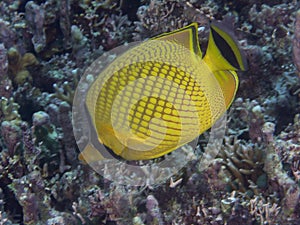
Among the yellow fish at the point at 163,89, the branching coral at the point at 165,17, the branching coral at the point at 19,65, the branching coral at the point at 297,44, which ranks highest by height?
the yellow fish at the point at 163,89

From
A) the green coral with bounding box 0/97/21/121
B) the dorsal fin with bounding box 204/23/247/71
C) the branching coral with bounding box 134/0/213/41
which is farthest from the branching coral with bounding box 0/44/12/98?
the dorsal fin with bounding box 204/23/247/71

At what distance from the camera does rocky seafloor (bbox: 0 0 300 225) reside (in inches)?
84.8

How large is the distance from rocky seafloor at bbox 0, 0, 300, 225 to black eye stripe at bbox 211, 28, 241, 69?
0.48 metres

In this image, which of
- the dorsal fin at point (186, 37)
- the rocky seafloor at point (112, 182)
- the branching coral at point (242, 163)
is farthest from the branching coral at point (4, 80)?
the dorsal fin at point (186, 37)

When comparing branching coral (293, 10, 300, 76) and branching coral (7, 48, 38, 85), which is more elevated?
branching coral (293, 10, 300, 76)

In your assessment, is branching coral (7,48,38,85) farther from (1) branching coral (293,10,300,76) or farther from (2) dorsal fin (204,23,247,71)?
(2) dorsal fin (204,23,247,71)

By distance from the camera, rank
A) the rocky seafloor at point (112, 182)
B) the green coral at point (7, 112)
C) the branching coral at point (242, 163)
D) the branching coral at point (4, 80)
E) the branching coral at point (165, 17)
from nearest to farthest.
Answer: the rocky seafloor at point (112, 182)
the branching coral at point (242, 163)
the green coral at point (7, 112)
the branching coral at point (4, 80)
the branching coral at point (165, 17)

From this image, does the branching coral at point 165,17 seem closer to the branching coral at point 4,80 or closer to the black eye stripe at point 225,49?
the branching coral at point 4,80

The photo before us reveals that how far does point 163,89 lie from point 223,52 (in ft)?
0.84

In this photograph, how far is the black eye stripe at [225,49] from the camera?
1452 millimetres

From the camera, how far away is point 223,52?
1459 millimetres

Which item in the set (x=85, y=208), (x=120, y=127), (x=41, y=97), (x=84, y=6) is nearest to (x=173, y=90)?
(x=120, y=127)

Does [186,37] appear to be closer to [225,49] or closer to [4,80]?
[225,49]

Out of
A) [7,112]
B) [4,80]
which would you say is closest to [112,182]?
[7,112]
